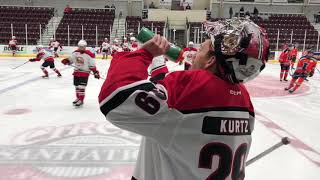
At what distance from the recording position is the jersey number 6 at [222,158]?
1104 mm

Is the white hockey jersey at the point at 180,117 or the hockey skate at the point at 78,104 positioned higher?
the white hockey jersey at the point at 180,117

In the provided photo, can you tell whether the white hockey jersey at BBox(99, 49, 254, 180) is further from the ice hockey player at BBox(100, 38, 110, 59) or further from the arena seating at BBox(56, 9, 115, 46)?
the arena seating at BBox(56, 9, 115, 46)

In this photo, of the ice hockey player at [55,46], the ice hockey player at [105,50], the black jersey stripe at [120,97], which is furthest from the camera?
the ice hockey player at [105,50]

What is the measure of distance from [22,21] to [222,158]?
81.4 ft

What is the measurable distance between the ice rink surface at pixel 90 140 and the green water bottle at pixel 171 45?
7.30ft

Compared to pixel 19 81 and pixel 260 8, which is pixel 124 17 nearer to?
pixel 260 8

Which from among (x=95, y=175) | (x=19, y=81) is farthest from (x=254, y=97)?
(x=19, y=81)

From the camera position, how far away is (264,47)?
1.10 meters

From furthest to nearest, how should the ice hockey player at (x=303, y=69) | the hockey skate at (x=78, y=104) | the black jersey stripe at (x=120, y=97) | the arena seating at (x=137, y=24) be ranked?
1. the arena seating at (x=137, y=24)
2. the ice hockey player at (x=303, y=69)
3. the hockey skate at (x=78, y=104)
4. the black jersey stripe at (x=120, y=97)

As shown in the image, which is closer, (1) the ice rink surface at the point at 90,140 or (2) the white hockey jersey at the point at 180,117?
(2) the white hockey jersey at the point at 180,117

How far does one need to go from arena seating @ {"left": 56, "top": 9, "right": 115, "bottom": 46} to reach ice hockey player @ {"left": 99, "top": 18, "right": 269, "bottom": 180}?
2056 centimetres

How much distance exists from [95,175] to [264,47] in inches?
99.1

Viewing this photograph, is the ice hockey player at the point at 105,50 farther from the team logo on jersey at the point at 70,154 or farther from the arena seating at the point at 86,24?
the team logo on jersey at the point at 70,154

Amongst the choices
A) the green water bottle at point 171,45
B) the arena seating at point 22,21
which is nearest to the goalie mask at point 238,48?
the green water bottle at point 171,45
